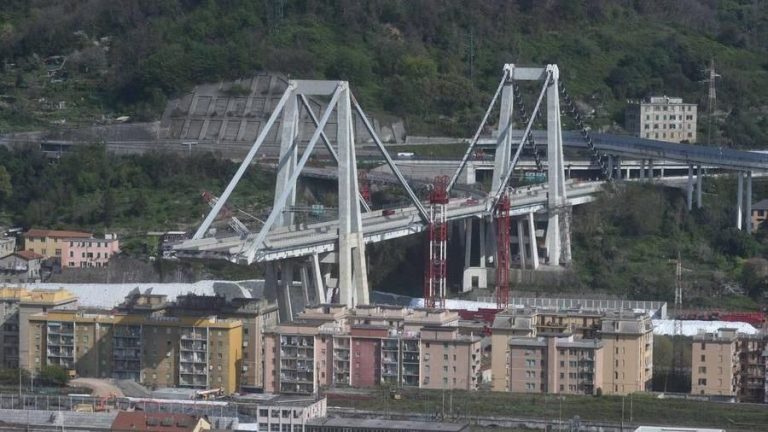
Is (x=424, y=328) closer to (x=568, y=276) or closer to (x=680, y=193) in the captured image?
(x=568, y=276)

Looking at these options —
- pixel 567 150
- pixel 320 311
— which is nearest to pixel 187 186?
pixel 567 150

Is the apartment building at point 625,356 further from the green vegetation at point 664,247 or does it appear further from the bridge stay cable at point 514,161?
the bridge stay cable at point 514,161

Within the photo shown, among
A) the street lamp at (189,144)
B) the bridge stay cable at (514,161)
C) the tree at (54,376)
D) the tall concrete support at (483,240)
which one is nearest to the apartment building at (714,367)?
the tree at (54,376)

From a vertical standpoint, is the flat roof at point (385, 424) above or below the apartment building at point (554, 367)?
below


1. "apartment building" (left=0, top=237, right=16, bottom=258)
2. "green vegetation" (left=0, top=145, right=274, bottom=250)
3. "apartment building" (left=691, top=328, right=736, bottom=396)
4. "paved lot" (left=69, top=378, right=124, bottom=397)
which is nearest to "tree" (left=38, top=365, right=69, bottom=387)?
"paved lot" (left=69, top=378, right=124, bottom=397)

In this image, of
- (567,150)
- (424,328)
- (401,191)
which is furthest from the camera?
(567,150)

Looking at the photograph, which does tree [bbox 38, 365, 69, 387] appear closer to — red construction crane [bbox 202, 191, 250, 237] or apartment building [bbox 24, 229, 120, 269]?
red construction crane [bbox 202, 191, 250, 237]

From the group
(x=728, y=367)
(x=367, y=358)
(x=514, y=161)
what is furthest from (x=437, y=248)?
(x=728, y=367)
